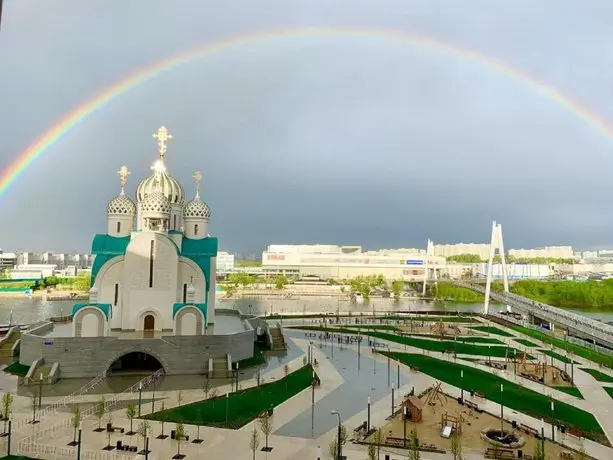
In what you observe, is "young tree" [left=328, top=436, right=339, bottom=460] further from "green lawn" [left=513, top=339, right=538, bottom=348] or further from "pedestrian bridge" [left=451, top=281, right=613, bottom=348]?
"pedestrian bridge" [left=451, top=281, right=613, bottom=348]

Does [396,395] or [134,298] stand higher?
[134,298]

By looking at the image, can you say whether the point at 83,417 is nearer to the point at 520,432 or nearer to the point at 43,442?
the point at 43,442

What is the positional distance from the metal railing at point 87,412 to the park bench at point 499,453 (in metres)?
13.7

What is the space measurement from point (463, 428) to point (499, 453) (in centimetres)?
256

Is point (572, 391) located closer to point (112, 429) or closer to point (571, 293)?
point (112, 429)

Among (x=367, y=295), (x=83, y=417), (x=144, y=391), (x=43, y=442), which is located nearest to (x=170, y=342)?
(x=144, y=391)

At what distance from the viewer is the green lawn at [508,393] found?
19.9 m

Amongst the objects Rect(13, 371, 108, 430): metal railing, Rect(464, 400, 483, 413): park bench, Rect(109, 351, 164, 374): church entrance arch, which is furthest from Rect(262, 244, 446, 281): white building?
Rect(464, 400, 483, 413): park bench

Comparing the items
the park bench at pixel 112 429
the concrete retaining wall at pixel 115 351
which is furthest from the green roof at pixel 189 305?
the park bench at pixel 112 429

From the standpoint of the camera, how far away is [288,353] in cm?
3306

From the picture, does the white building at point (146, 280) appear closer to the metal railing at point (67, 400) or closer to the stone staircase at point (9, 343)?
the metal railing at point (67, 400)

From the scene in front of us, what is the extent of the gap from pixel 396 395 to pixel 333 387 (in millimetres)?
3068

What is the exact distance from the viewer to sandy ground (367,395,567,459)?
661 inches

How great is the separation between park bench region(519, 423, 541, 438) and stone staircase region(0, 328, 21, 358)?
27.5 m
